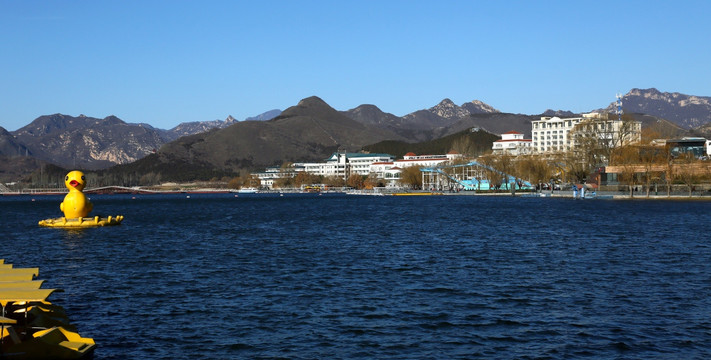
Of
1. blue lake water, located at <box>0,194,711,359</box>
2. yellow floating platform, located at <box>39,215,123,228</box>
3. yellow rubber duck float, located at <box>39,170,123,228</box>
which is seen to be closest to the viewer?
blue lake water, located at <box>0,194,711,359</box>

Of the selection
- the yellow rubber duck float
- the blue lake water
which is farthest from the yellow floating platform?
the blue lake water

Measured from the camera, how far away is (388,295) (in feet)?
110

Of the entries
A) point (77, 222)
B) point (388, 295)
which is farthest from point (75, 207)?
point (388, 295)

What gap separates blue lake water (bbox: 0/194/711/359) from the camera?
24.5m

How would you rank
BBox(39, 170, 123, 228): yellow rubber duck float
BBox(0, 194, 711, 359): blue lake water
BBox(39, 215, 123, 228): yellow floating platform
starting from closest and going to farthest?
1. BBox(0, 194, 711, 359): blue lake water
2. BBox(39, 170, 123, 228): yellow rubber duck float
3. BBox(39, 215, 123, 228): yellow floating platform

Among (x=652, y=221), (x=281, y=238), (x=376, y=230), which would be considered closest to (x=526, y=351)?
(x=281, y=238)

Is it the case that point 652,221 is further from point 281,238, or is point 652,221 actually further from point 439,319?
point 439,319

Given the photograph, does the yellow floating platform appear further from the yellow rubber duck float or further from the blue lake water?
the blue lake water

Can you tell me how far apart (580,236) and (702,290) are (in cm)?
2962

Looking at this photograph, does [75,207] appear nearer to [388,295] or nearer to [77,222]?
[77,222]

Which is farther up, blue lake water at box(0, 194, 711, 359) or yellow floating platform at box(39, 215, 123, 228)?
yellow floating platform at box(39, 215, 123, 228)

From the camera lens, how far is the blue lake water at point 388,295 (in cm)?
2445

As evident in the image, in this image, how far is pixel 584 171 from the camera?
571 feet

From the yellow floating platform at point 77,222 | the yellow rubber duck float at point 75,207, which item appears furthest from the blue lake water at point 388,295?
the yellow floating platform at point 77,222
